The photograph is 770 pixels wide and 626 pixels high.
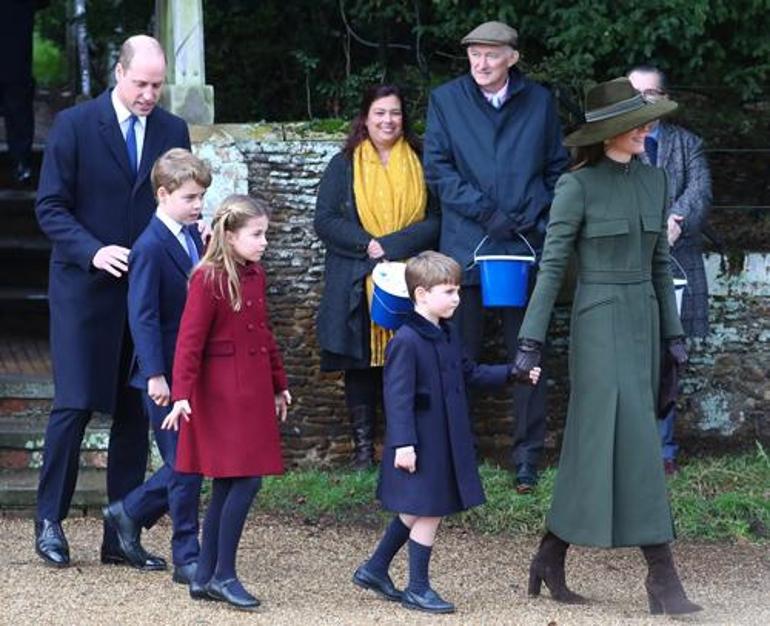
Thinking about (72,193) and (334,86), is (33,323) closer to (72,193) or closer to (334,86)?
(334,86)

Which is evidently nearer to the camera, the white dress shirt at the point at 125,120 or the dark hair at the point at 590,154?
→ the dark hair at the point at 590,154

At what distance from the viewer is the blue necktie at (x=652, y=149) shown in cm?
928

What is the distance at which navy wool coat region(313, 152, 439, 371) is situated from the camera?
9102mm

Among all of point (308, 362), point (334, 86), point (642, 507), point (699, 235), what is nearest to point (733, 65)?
point (699, 235)

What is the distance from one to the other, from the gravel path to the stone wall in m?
0.99

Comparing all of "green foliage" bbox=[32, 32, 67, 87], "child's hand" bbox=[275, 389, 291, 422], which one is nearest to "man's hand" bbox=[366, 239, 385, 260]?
"child's hand" bbox=[275, 389, 291, 422]

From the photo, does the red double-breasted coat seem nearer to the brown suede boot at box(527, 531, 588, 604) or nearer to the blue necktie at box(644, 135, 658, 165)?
the brown suede boot at box(527, 531, 588, 604)

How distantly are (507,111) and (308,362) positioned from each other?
162cm

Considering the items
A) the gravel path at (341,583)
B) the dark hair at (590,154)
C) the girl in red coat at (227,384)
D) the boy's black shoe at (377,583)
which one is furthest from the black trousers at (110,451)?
the dark hair at (590,154)

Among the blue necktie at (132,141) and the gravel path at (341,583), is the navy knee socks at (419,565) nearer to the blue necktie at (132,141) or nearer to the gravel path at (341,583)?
the gravel path at (341,583)

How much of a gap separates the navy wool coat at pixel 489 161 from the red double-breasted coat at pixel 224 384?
2.01 m

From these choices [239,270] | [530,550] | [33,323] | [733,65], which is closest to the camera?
[239,270]

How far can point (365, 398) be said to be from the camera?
932cm

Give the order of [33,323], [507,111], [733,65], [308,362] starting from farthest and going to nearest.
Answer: [33,323], [733,65], [308,362], [507,111]
